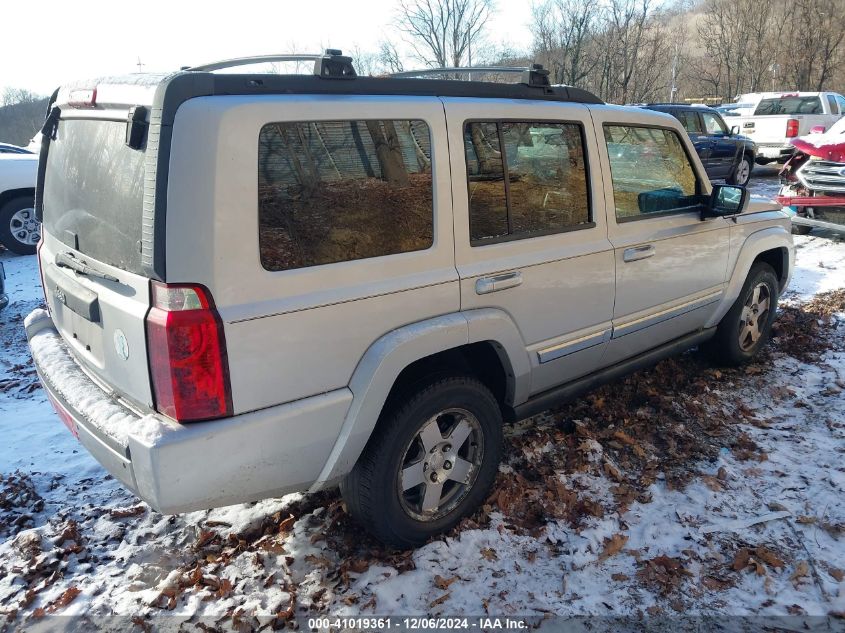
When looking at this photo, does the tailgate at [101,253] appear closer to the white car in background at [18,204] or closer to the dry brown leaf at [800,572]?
the dry brown leaf at [800,572]

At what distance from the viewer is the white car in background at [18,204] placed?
8.66 metres

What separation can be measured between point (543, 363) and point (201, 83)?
6.85ft

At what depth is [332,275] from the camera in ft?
7.66

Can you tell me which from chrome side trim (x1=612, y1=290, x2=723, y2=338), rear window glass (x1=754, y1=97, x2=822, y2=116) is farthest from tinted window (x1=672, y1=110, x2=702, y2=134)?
chrome side trim (x1=612, y1=290, x2=723, y2=338)

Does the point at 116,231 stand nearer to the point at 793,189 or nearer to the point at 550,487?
the point at 550,487

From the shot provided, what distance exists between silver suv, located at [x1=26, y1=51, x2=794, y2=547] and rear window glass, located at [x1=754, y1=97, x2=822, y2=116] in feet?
53.9

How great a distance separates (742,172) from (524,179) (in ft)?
44.0

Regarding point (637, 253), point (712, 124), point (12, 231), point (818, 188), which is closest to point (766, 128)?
point (712, 124)

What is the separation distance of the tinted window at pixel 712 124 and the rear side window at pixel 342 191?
1306 cm

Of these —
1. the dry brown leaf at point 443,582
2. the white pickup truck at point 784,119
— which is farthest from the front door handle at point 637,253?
the white pickup truck at point 784,119

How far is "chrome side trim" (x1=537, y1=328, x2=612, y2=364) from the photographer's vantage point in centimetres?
323

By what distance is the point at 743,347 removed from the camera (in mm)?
4758

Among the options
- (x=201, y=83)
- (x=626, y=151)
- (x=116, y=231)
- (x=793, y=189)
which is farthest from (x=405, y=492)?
(x=793, y=189)

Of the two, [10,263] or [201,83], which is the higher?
[201,83]
